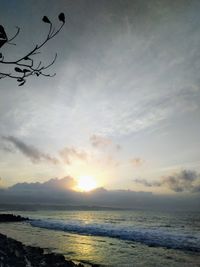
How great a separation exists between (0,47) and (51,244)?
100ft

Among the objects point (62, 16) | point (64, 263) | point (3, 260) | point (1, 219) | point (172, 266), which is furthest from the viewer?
point (1, 219)

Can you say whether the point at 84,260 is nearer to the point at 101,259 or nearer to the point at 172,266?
the point at 101,259

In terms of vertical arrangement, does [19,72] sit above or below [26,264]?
above

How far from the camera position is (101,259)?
2341 cm

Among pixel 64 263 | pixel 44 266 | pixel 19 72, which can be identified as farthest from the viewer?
pixel 64 263

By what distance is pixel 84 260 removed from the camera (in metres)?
23.0

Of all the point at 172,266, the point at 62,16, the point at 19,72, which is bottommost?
the point at 172,266

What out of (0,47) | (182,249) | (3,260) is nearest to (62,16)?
(0,47)

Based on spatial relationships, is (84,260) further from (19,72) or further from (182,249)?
(19,72)

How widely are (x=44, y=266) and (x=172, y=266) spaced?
30.4 ft

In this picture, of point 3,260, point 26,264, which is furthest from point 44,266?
Result: point 3,260

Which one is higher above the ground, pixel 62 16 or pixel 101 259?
pixel 62 16

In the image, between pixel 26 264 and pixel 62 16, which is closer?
pixel 62 16

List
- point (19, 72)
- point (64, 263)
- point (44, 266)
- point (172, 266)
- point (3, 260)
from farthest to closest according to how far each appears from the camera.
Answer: point (172, 266) < point (64, 263) < point (44, 266) < point (3, 260) < point (19, 72)
